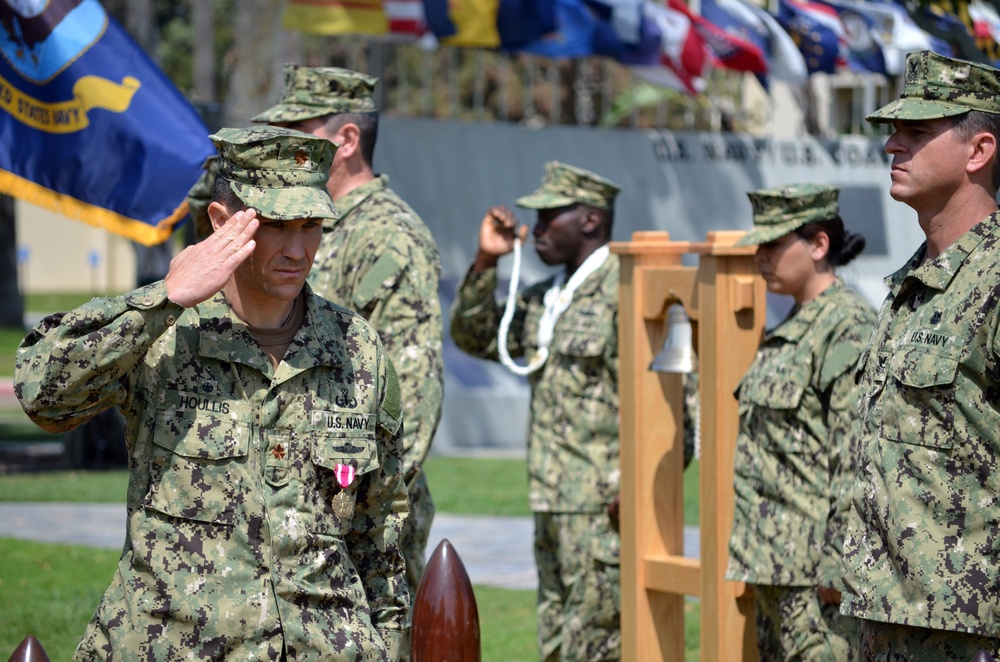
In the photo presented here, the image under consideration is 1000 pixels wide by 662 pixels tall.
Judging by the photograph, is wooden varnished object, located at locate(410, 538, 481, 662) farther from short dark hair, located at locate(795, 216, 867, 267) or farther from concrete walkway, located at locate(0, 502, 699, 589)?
concrete walkway, located at locate(0, 502, 699, 589)

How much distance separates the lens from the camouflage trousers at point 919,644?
3.71m

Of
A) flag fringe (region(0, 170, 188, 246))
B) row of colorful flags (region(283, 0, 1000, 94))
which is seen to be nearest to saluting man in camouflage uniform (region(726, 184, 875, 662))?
flag fringe (region(0, 170, 188, 246))

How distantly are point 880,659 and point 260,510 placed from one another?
164 cm

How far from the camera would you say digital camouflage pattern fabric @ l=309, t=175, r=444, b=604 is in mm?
5012

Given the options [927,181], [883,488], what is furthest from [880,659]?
[927,181]

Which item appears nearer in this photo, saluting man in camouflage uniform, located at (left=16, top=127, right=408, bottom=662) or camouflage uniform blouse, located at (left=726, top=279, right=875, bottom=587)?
saluting man in camouflage uniform, located at (left=16, top=127, right=408, bottom=662)

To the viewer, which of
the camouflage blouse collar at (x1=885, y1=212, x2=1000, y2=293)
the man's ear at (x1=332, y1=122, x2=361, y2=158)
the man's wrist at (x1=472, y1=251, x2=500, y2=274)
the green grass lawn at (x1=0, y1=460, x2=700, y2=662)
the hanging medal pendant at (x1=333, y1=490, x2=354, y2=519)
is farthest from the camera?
the green grass lawn at (x1=0, y1=460, x2=700, y2=662)

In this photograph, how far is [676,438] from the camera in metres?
6.13

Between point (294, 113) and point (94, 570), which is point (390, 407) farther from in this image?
point (94, 570)

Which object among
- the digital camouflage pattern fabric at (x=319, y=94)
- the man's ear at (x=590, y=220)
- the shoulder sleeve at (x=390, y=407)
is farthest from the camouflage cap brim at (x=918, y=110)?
the man's ear at (x=590, y=220)

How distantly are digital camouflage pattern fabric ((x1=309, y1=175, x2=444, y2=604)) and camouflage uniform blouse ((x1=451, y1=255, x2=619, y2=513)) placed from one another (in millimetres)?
1298

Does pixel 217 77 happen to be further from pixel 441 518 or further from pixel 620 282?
pixel 620 282

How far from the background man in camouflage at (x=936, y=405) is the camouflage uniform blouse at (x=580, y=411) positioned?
101 inches

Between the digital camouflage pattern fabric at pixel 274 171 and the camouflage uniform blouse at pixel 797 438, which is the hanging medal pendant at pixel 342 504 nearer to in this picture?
the digital camouflage pattern fabric at pixel 274 171
